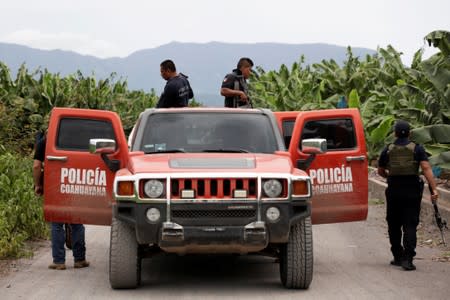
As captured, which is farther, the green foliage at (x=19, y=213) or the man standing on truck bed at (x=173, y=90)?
the man standing on truck bed at (x=173, y=90)

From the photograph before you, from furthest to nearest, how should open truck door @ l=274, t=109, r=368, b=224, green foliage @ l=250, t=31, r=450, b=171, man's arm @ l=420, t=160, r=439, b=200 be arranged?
1. green foliage @ l=250, t=31, r=450, b=171
2. man's arm @ l=420, t=160, r=439, b=200
3. open truck door @ l=274, t=109, r=368, b=224

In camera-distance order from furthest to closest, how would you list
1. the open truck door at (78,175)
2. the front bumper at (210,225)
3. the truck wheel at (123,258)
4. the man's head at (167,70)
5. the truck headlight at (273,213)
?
the man's head at (167,70), the open truck door at (78,175), the truck wheel at (123,258), the truck headlight at (273,213), the front bumper at (210,225)

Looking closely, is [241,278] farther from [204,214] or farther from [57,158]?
[57,158]

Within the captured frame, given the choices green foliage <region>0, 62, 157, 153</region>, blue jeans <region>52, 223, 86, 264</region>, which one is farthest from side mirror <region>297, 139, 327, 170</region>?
green foliage <region>0, 62, 157, 153</region>

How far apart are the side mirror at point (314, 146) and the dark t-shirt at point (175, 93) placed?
4.04 meters

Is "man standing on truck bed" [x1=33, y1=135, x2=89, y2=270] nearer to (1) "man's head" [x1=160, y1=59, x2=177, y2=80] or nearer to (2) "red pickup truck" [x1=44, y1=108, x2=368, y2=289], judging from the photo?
(2) "red pickup truck" [x1=44, y1=108, x2=368, y2=289]

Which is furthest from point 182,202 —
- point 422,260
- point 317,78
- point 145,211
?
point 317,78

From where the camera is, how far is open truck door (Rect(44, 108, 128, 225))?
1048cm

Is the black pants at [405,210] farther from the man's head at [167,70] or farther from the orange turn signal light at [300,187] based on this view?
the man's head at [167,70]

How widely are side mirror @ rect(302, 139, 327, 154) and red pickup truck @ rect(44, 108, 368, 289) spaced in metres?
0.01

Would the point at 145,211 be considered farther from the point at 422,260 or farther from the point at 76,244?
the point at 422,260

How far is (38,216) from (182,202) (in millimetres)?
4989

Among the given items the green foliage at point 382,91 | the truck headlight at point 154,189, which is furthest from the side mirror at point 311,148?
the green foliage at point 382,91

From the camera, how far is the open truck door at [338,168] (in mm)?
10828
